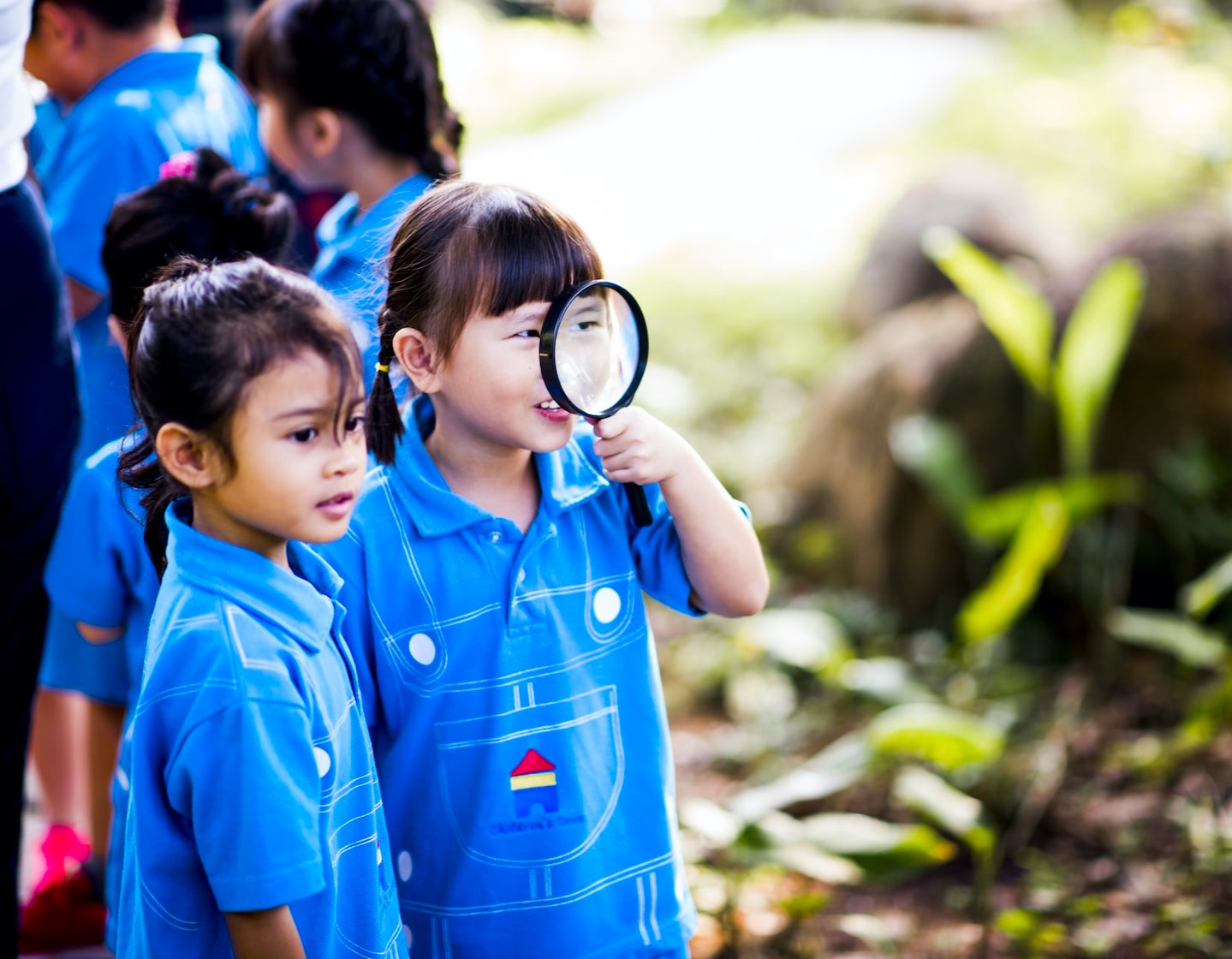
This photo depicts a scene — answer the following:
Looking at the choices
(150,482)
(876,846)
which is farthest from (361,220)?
(876,846)

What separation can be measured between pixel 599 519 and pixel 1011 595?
7.21 feet

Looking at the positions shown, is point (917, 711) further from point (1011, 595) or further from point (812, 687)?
point (812, 687)

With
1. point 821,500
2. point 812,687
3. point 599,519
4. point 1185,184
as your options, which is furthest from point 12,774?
point 1185,184

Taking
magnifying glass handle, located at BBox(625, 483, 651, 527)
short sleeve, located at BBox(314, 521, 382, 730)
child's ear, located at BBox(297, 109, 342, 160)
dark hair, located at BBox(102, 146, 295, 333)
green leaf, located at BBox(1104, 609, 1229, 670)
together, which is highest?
child's ear, located at BBox(297, 109, 342, 160)

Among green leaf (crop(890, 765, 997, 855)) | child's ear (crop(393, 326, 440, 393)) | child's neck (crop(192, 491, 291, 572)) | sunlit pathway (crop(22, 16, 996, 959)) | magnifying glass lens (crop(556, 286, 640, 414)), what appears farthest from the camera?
sunlit pathway (crop(22, 16, 996, 959))

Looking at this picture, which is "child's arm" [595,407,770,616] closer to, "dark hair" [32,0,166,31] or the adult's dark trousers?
the adult's dark trousers

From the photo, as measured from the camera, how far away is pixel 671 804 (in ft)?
6.61

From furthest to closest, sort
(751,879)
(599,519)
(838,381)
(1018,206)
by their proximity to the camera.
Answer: (1018,206) < (838,381) < (751,879) < (599,519)

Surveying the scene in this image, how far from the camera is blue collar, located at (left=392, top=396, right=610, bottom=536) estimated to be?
1867 millimetres

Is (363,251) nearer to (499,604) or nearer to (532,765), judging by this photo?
(499,604)

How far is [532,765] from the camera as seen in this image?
1871 mm

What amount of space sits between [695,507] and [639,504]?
0.45 feet

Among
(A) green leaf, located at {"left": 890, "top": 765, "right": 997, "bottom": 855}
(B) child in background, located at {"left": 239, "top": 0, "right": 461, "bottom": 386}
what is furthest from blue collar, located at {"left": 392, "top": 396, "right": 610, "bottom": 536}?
(A) green leaf, located at {"left": 890, "top": 765, "right": 997, "bottom": 855}

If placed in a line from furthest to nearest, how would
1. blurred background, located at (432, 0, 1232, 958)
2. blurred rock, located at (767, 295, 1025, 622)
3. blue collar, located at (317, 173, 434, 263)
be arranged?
blurred rock, located at (767, 295, 1025, 622) → blurred background, located at (432, 0, 1232, 958) → blue collar, located at (317, 173, 434, 263)
